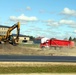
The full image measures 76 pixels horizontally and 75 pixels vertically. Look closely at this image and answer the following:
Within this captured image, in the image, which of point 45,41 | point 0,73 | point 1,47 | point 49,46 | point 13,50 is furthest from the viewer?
point 45,41

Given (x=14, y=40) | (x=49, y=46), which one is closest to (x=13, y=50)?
(x=14, y=40)

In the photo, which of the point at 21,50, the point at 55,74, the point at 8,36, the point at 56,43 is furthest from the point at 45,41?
the point at 55,74

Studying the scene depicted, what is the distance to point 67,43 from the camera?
277 feet

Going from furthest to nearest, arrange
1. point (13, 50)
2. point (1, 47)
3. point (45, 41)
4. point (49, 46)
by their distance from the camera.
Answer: point (45, 41)
point (49, 46)
point (1, 47)
point (13, 50)

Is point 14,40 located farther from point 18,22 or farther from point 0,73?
point 0,73

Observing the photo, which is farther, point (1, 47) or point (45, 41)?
point (45, 41)

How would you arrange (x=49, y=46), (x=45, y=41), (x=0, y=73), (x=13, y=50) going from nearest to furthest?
(x=0, y=73), (x=13, y=50), (x=49, y=46), (x=45, y=41)

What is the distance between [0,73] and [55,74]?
3830 mm

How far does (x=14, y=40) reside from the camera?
6456cm

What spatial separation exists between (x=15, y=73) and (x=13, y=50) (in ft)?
128

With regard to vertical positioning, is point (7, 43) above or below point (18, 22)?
below

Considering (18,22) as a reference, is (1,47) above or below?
below

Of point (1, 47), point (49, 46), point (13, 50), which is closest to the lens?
point (13, 50)

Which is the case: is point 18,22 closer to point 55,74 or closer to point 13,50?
point 13,50
